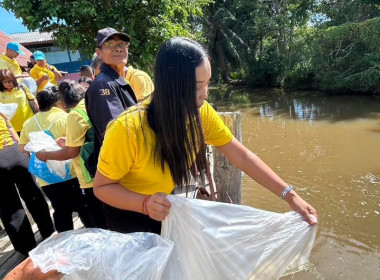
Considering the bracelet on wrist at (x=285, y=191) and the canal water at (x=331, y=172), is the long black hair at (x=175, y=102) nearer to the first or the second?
the bracelet on wrist at (x=285, y=191)

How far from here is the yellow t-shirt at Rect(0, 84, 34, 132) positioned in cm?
327

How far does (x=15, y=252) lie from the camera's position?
9.27ft

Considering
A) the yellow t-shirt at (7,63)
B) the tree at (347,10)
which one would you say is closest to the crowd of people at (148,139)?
the yellow t-shirt at (7,63)

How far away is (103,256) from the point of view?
3.86 ft

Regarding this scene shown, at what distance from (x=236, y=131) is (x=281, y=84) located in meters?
20.0

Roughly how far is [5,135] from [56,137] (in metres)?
0.45

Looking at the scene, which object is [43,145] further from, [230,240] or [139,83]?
[230,240]

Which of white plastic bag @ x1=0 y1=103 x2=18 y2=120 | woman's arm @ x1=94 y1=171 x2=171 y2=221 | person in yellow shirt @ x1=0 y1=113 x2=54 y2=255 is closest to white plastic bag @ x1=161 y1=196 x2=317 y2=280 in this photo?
woman's arm @ x1=94 y1=171 x2=171 y2=221

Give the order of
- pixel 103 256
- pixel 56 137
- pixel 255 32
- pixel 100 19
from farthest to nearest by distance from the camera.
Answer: pixel 255 32
pixel 100 19
pixel 56 137
pixel 103 256

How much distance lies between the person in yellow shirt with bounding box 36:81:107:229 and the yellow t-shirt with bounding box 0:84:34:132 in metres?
1.22

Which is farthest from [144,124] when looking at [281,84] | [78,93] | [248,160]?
[281,84]

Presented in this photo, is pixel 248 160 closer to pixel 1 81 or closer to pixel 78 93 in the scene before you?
pixel 78 93

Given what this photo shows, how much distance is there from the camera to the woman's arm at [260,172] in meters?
1.46


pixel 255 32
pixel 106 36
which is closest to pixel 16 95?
pixel 106 36
